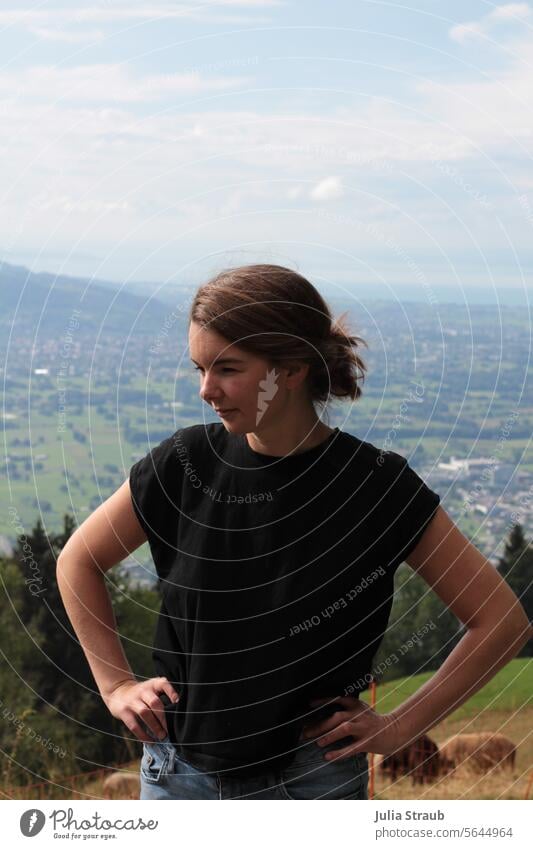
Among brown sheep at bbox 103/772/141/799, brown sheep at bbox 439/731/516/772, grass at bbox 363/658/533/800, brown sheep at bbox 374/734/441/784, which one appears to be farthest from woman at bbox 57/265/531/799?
brown sheep at bbox 374/734/441/784

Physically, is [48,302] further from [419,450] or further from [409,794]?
[409,794]

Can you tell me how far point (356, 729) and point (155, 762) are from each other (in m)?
0.42

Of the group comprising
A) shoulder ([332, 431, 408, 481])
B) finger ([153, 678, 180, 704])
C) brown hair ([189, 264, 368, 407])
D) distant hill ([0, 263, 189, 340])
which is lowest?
finger ([153, 678, 180, 704])

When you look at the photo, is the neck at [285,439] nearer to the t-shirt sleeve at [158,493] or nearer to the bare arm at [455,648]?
the t-shirt sleeve at [158,493]

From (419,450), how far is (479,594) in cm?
59

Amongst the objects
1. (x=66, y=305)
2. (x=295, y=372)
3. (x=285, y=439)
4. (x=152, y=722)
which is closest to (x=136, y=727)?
(x=152, y=722)

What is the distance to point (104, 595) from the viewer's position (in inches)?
97.8

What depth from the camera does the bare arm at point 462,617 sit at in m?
2.22

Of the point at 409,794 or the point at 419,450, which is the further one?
the point at 409,794

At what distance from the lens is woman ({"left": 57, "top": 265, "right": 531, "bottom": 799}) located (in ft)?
7.18

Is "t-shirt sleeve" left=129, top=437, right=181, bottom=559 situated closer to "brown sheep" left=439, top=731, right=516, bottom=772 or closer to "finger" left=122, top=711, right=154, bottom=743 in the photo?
"finger" left=122, top=711, right=154, bottom=743

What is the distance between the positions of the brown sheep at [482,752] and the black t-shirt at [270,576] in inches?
131
